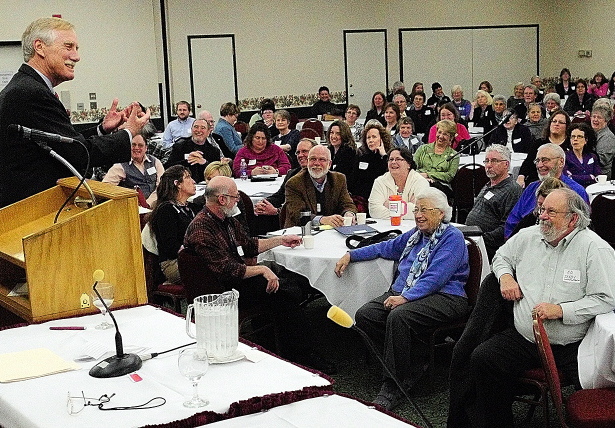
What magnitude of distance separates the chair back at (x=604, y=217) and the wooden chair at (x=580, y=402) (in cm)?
270

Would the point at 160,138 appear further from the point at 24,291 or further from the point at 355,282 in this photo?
the point at 24,291

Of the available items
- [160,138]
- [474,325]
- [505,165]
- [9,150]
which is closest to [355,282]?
[474,325]

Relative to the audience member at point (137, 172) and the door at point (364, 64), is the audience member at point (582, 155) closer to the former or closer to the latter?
the audience member at point (137, 172)

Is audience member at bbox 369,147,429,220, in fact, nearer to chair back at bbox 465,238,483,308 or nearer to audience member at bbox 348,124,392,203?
audience member at bbox 348,124,392,203

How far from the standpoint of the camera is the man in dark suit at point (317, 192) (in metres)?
6.50

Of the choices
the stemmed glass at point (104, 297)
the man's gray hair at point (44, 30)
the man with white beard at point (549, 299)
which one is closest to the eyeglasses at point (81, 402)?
the stemmed glass at point (104, 297)

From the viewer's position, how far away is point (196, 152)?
9133 millimetres

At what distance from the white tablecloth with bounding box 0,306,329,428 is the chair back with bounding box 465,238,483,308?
2.21 metres

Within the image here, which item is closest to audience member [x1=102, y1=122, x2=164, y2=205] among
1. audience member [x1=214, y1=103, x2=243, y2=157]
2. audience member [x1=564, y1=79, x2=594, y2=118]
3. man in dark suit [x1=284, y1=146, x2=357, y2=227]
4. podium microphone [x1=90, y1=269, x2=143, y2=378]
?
man in dark suit [x1=284, y1=146, x2=357, y2=227]

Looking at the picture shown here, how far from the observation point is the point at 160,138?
526 inches

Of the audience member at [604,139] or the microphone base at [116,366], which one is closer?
the microphone base at [116,366]

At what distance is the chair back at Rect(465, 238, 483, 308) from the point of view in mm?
4812

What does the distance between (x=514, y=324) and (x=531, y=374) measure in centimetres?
28

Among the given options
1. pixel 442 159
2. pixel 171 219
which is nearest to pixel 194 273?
pixel 171 219
